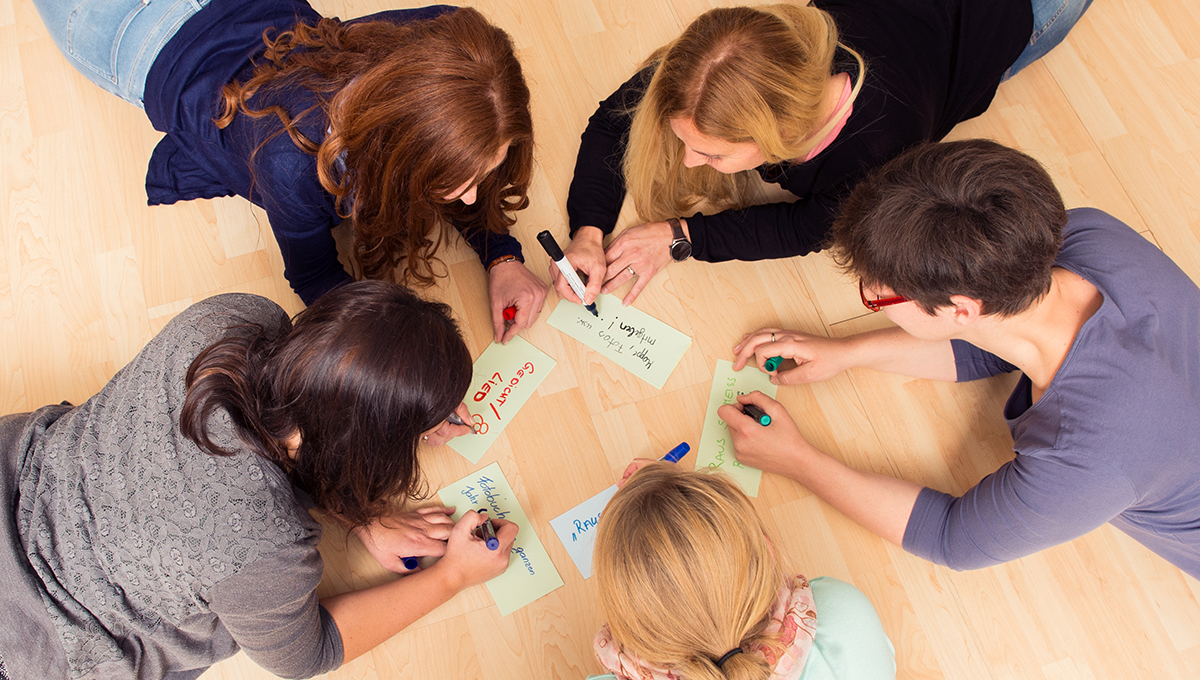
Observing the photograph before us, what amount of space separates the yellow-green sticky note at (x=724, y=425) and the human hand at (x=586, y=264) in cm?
30

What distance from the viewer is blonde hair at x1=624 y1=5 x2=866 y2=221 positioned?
1.10m

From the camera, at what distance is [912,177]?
1034 mm

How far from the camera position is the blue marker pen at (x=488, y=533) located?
126 cm

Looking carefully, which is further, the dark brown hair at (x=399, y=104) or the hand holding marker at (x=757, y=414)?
the hand holding marker at (x=757, y=414)

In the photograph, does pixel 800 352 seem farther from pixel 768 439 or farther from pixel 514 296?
Result: pixel 514 296

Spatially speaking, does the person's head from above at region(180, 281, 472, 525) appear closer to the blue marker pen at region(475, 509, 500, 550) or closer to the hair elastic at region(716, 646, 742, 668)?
the blue marker pen at region(475, 509, 500, 550)

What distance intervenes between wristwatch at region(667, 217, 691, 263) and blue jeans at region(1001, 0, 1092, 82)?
2.72 feet

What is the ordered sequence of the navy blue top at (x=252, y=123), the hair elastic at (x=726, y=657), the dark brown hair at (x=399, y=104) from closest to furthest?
the hair elastic at (x=726, y=657), the dark brown hair at (x=399, y=104), the navy blue top at (x=252, y=123)

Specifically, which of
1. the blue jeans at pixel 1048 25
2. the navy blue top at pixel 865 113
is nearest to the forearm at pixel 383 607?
the navy blue top at pixel 865 113

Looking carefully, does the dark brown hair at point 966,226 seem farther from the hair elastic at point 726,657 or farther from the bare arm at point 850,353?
the hair elastic at point 726,657

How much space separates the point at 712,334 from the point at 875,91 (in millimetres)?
552

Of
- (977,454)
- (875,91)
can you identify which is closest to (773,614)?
(977,454)

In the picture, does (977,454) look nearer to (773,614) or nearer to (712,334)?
(712,334)

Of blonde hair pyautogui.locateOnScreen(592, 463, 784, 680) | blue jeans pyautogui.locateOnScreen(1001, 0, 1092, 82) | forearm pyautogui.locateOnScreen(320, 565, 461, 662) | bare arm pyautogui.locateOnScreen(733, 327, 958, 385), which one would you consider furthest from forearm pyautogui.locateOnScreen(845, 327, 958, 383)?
forearm pyautogui.locateOnScreen(320, 565, 461, 662)
